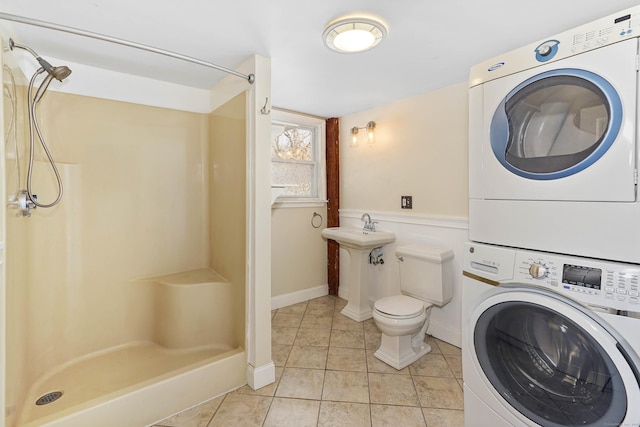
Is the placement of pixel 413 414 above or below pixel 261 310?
below

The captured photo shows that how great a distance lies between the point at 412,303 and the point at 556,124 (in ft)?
4.81

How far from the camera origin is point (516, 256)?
3.94 ft

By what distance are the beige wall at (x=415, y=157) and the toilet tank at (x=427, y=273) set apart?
1.29 ft

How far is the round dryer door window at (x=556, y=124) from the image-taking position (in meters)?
1.04

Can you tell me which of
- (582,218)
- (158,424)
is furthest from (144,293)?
(582,218)

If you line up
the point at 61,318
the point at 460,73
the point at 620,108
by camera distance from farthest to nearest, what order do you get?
the point at 460,73, the point at 61,318, the point at 620,108

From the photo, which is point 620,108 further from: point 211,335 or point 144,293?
point 144,293

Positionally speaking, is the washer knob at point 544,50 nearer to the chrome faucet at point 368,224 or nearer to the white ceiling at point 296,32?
the white ceiling at point 296,32

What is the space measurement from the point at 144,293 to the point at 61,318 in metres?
A: 0.49

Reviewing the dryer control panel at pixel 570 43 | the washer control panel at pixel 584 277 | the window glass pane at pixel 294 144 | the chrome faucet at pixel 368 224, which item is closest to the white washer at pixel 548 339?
the washer control panel at pixel 584 277

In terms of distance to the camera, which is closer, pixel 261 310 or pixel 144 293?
pixel 261 310

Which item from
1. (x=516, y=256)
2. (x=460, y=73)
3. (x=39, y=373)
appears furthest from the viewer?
(x=460, y=73)

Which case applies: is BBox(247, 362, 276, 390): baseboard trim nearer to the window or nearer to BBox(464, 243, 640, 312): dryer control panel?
BBox(464, 243, 640, 312): dryer control panel

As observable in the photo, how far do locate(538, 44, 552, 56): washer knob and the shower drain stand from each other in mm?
2986
